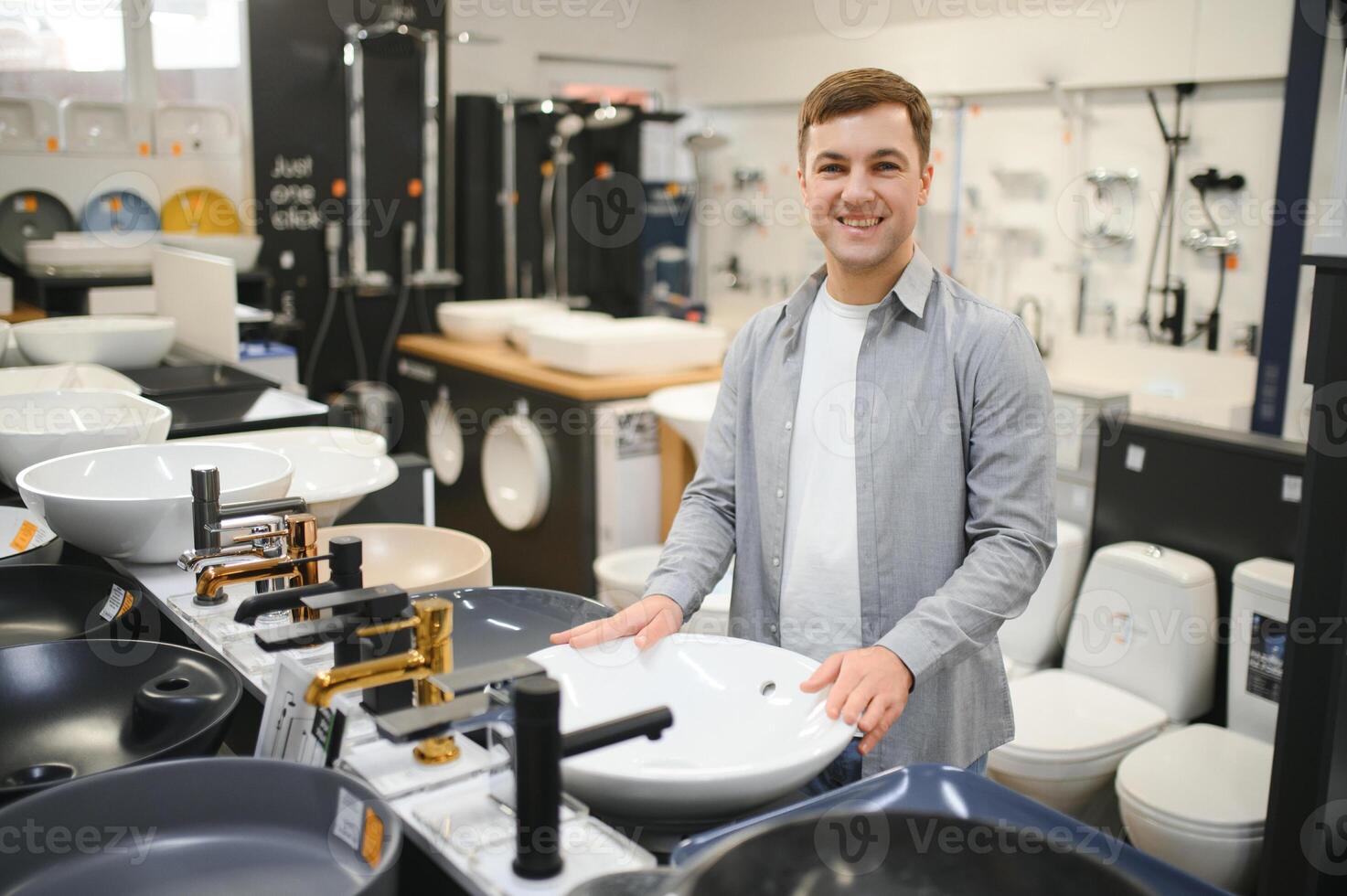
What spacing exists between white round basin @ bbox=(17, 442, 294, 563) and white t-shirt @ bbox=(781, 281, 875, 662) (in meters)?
0.81

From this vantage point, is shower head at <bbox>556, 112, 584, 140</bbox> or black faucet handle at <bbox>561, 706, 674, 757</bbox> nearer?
black faucet handle at <bbox>561, 706, 674, 757</bbox>

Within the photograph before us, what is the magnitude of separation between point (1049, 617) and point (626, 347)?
1909 millimetres

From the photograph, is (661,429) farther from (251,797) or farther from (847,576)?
(251,797)

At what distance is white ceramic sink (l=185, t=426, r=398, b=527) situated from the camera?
2.09 meters

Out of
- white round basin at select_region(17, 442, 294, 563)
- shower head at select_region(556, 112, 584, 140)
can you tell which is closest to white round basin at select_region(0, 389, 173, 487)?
white round basin at select_region(17, 442, 294, 563)

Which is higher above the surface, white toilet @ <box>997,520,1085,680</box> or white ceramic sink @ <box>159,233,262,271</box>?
white ceramic sink @ <box>159,233,262,271</box>

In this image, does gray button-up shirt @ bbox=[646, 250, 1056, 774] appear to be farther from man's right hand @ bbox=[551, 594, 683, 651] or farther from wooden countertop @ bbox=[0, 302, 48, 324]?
wooden countertop @ bbox=[0, 302, 48, 324]

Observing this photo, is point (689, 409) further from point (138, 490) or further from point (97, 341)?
point (138, 490)

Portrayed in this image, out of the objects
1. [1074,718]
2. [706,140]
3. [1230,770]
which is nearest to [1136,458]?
[1074,718]

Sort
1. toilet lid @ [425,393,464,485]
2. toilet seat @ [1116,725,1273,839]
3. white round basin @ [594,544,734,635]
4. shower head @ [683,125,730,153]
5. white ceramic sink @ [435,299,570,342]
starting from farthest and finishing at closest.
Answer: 1. shower head @ [683,125,730,153]
2. white ceramic sink @ [435,299,570,342]
3. toilet lid @ [425,393,464,485]
4. white round basin @ [594,544,734,635]
5. toilet seat @ [1116,725,1273,839]

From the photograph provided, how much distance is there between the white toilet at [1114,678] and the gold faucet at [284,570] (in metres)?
2.01

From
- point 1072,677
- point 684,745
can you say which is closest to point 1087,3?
point 1072,677

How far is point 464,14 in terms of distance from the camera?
640 cm

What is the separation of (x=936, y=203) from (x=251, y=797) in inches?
206
